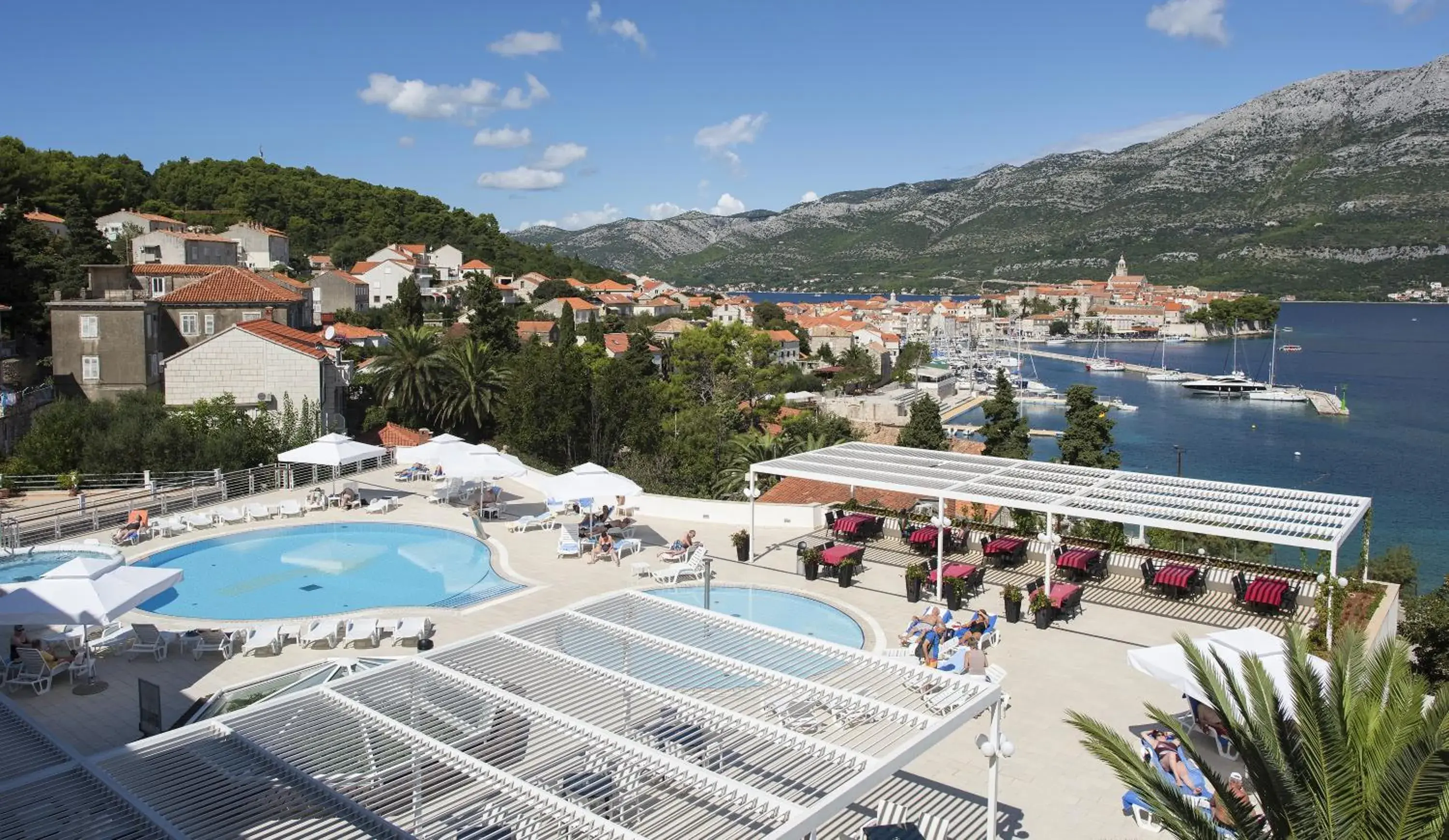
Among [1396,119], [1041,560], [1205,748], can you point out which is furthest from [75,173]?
[1396,119]

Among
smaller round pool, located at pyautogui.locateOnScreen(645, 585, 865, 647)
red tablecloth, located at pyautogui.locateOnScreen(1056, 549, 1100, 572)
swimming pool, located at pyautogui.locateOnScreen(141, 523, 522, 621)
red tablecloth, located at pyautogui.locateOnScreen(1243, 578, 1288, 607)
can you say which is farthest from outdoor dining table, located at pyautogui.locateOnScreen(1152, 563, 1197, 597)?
swimming pool, located at pyautogui.locateOnScreen(141, 523, 522, 621)

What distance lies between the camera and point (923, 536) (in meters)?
18.4

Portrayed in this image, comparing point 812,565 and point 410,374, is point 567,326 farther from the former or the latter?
point 812,565

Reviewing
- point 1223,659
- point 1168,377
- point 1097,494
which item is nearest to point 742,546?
point 1097,494

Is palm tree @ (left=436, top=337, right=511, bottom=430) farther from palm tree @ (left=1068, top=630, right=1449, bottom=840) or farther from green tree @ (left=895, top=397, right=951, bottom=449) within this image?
palm tree @ (left=1068, top=630, right=1449, bottom=840)

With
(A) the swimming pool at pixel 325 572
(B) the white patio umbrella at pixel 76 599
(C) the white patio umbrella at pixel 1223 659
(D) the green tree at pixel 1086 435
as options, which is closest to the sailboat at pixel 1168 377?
(D) the green tree at pixel 1086 435

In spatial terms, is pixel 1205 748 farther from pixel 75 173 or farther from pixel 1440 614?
pixel 75 173

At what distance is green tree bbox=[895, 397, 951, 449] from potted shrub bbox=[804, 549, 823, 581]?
20.2 m

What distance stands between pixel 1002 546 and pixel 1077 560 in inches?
53.8

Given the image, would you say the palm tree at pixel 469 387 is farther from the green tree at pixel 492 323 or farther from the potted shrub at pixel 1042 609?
the potted shrub at pixel 1042 609

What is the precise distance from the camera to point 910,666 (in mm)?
8641

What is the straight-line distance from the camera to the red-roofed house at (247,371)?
29312 mm

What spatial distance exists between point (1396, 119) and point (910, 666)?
23008 centimetres

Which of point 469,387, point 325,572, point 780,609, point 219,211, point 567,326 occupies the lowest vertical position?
point 325,572
